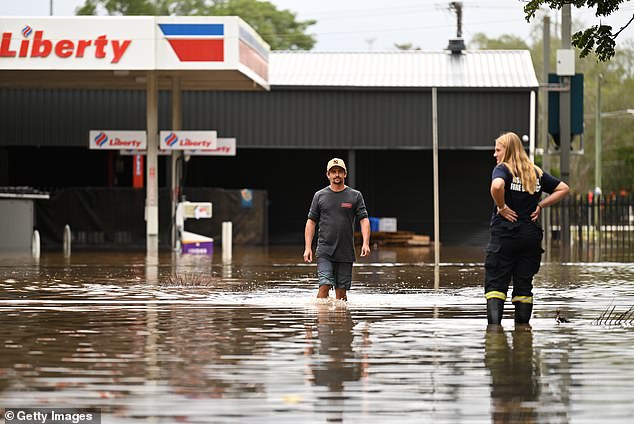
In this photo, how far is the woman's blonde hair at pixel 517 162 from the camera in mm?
13422

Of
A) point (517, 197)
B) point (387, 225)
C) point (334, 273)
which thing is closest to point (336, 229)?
point (334, 273)

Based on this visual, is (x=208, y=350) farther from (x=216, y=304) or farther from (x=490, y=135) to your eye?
(x=490, y=135)

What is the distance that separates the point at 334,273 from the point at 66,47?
23.3m

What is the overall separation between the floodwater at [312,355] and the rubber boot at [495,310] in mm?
164

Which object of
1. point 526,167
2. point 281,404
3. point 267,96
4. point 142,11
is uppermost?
point 142,11

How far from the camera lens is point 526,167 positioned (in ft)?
44.3

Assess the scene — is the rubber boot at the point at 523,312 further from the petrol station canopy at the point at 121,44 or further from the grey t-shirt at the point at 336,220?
the petrol station canopy at the point at 121,44

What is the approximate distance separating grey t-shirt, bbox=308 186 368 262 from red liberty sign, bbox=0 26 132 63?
2257cm

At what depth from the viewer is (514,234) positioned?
43.8 ft

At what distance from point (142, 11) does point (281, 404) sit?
339ft

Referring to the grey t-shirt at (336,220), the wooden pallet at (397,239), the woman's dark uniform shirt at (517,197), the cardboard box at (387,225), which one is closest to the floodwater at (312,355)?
the grey t-shirt at (336,220)

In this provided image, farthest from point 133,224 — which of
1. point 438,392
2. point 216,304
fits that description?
point 438,392

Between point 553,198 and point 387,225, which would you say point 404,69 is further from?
point 553,198

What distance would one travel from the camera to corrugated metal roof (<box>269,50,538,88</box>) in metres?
49.2
